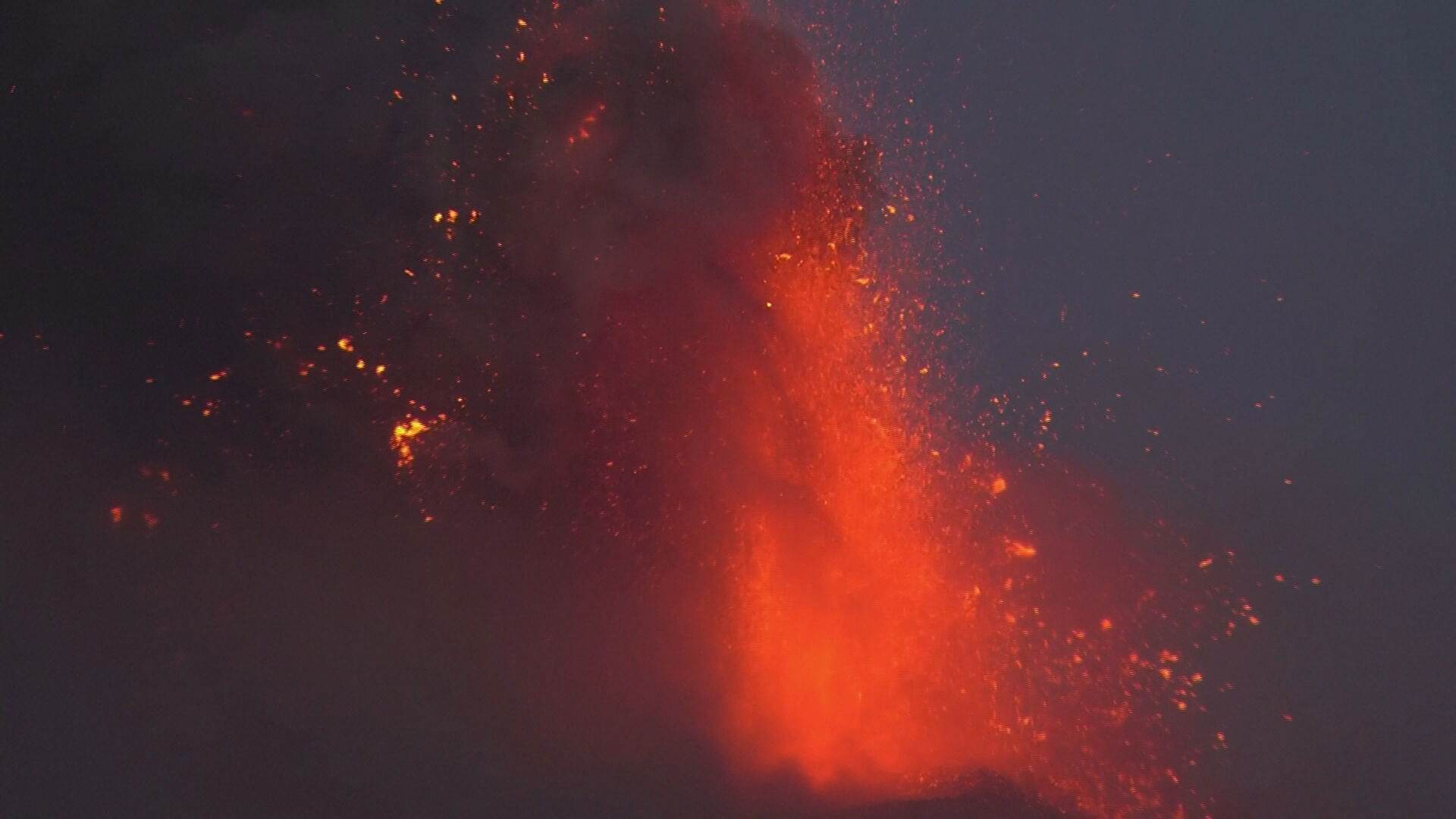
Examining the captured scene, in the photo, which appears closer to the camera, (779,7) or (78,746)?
(78,746)

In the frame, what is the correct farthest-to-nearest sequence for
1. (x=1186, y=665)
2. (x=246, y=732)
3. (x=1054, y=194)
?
(x=1054, y=194) < (x=1186, y=665) < (x=246, y=732)

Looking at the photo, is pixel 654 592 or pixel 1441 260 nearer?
pixel 654 592

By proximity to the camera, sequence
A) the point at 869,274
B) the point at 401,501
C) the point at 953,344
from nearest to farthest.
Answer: the point at 401,501
the point at 869,274
the point at 953,344

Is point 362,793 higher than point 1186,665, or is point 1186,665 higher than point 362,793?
point 1186,665

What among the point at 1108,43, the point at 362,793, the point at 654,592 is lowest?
the point at 362,793

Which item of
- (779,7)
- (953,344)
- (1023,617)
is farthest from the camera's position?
(953,344)

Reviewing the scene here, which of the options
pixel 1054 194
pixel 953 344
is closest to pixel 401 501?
pixel 953 344

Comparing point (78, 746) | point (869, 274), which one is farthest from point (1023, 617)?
point (78, 746)

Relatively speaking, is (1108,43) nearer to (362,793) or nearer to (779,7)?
(779,7)

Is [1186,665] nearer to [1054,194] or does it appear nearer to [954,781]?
[954,781]
